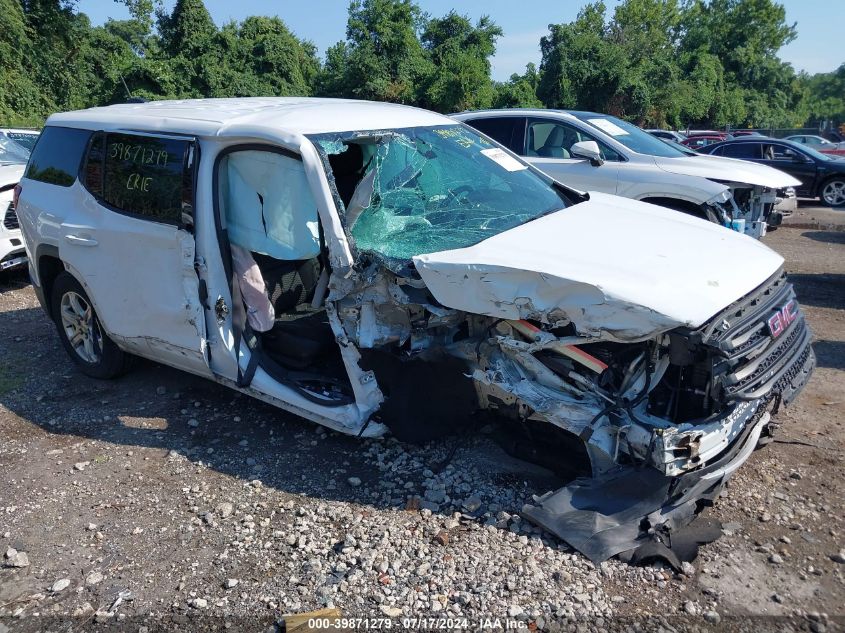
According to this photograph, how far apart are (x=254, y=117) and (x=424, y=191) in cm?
110

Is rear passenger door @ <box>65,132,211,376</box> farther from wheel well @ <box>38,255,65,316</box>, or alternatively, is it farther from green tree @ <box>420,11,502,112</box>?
green tree @ <box>420,11,502,112</box>

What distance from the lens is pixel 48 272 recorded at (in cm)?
521

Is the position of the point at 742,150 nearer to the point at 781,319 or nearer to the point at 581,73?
the point at 781,319

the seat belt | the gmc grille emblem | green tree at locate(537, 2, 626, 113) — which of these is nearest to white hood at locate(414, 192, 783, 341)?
the gmc grille emblem

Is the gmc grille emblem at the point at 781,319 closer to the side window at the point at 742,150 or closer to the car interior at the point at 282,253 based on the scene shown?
the car interior at the point at 282,253

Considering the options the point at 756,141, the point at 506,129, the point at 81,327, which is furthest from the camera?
the point at 756,141

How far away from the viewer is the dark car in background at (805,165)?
1393 centimetres

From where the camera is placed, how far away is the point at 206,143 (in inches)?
157

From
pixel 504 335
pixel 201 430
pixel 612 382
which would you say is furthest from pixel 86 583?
pixel 612 382

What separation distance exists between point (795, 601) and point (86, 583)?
3.04 meters

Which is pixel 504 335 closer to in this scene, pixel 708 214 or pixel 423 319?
pixel 423 319

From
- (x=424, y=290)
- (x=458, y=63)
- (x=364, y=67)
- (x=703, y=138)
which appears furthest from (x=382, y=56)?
(x=424, y=290)

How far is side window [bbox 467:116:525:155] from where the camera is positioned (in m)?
8.52

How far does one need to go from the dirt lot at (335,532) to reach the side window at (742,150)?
1139 centimetres
